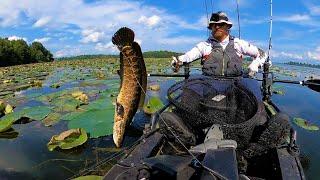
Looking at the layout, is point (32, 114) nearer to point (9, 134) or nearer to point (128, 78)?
point (9, 134)

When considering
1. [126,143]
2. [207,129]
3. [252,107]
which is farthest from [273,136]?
[126,143]

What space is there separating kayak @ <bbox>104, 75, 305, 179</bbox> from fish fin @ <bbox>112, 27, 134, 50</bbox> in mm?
1057

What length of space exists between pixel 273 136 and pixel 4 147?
6366 mm

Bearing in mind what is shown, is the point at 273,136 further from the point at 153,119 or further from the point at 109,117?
the point at 109,117

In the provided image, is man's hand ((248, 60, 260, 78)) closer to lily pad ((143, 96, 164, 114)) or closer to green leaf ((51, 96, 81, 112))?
lily pad ((143, 96, 164, 114))

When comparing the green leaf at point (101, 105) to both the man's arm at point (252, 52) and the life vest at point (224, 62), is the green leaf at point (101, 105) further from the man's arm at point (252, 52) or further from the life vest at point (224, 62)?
the life vest at point (224, 62)

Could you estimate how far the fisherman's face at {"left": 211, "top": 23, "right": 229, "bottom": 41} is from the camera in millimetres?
Answer: 6117

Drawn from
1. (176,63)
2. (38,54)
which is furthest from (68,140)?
(38,54)

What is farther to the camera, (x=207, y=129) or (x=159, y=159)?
(x=207, y=129)

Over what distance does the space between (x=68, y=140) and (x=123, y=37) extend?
4.39 metres

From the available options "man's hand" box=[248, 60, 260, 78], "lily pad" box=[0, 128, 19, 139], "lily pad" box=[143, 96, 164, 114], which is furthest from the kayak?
"lily pad" box=[0, 128, 19, 139]

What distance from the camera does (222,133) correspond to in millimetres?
4598

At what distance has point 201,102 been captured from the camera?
5.29 meters

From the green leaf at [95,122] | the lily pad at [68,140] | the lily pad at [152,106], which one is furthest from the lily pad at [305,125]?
the lily pad at [68,140]
